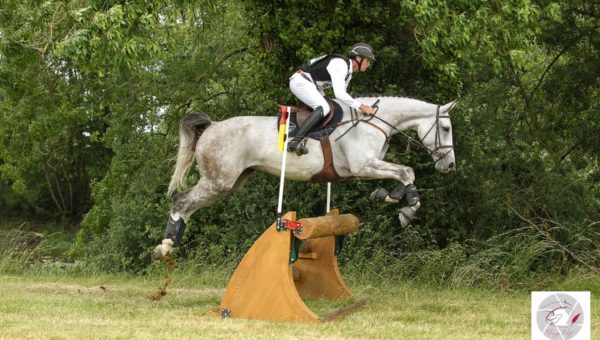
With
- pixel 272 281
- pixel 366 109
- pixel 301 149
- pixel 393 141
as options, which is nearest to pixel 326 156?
pixel 301 149

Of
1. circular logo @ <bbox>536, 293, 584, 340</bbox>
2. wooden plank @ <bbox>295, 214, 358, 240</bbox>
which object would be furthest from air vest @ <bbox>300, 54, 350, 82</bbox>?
circular logo @ <bbox>536, 293, 584, 340</bbox>

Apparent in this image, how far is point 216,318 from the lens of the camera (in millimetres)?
7777

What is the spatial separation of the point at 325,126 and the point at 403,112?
792 millimetres

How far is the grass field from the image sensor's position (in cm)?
692

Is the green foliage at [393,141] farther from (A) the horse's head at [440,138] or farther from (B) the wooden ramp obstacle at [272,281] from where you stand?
(B) the wooden ramp obstacle at [272,281]

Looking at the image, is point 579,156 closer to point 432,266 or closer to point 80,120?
point 432,266

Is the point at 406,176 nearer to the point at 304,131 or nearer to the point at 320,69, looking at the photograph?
the point at 304,131

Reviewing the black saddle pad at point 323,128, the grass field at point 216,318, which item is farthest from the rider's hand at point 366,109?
the grass field at point 216,318

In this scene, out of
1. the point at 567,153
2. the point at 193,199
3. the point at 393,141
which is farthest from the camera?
the point at 567,153

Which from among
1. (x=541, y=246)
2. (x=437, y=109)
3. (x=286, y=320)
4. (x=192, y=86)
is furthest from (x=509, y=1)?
(x=192, y=86)

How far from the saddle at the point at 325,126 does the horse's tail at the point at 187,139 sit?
3.42 feet

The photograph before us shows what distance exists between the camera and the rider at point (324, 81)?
8258 millimetres

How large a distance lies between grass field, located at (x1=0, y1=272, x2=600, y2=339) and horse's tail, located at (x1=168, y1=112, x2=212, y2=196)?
4.22ft

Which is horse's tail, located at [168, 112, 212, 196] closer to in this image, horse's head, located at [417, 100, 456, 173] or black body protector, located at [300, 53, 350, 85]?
black body protector, located at [300, 53, 350, 85]
